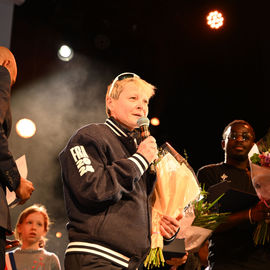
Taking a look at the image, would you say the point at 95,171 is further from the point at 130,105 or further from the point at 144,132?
the point at 130,105

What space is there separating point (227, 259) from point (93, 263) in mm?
1277

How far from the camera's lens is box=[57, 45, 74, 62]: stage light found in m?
5.91

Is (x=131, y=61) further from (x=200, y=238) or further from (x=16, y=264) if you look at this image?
(x=200, y=238)

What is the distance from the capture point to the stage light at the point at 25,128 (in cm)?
547

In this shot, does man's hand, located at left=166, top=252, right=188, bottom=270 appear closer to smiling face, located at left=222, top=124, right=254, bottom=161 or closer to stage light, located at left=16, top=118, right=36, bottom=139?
smiling face, located at left=222, top=124, right=254, bottom=161

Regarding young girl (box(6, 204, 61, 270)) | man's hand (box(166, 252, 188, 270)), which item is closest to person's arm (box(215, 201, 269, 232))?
man's hand (box(166, 252, 188, 270))

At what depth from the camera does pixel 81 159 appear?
1.79 metres

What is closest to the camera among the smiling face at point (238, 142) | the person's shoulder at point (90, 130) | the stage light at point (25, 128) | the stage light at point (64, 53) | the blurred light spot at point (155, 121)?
the person's shoulder at point (90, 130)

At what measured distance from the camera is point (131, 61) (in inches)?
246

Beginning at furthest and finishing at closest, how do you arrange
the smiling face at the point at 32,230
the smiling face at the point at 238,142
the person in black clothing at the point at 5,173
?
the smiling face at the point at 32,230
the smiling face at the point at 238,142
the person in black clothing at the point at 5,173

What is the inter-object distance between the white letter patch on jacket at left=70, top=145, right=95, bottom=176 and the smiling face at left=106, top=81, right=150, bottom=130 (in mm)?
387

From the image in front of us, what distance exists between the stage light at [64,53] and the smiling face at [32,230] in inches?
108

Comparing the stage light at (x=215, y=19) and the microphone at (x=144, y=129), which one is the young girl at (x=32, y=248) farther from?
the stage light at (x=215, y=19)

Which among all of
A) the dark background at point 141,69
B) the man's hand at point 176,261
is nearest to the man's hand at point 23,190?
the man's hand at point 176,261
